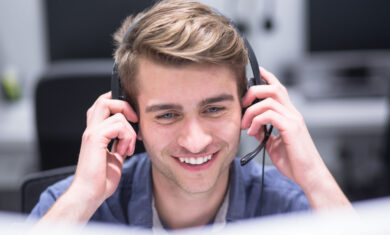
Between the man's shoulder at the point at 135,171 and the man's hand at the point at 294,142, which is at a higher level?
the man's hand at the point at 294,142

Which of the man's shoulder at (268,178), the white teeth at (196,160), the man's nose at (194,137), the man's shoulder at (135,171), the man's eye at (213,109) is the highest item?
the man's eye at (213,109)

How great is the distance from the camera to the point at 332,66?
9.38ft

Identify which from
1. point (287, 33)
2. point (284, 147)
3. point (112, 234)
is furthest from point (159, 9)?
point (287, 33)

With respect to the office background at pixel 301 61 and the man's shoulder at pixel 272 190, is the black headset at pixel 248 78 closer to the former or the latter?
the man's shoulder at pixel 272 190

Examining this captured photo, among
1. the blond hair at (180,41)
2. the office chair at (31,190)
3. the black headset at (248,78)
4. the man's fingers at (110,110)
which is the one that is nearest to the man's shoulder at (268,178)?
the black headset at (248,78)

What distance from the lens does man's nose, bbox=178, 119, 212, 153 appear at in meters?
1.01

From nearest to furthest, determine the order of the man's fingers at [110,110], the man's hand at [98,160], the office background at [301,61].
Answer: the man's hand at [98,160] → the man's fingers at [110,110] → the office background at [301,61]

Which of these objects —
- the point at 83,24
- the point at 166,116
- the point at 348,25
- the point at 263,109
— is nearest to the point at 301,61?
the point at 348,25

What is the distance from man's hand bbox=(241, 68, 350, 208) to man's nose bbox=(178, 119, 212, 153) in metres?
0.13

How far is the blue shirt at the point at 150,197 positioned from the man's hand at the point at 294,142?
10cm

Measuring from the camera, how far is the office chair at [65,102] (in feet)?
5.37

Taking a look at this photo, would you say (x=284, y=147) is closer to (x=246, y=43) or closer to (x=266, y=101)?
(x=266, y=101)

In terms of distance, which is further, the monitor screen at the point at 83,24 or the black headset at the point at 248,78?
the monitor screen at the point at 83,24

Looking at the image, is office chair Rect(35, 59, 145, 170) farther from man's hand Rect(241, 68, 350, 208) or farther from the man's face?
man's hand Rect(241, 68, 350, 208)
